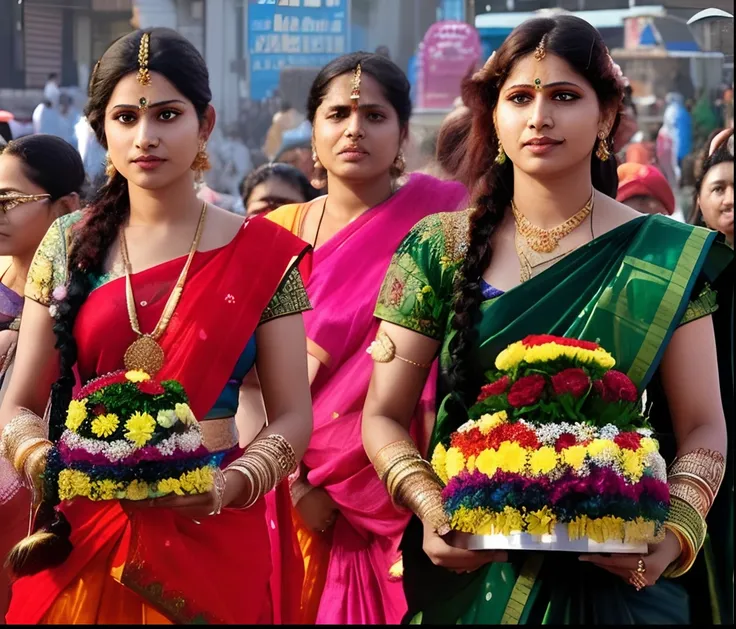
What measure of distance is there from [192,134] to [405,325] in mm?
683

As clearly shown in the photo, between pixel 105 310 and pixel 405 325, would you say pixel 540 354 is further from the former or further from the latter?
pixel 105 310

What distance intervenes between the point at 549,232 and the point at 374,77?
62.5 inches

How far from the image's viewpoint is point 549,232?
3.36 metres

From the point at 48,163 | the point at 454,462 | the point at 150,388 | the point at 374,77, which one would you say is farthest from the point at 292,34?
the point at 454,462

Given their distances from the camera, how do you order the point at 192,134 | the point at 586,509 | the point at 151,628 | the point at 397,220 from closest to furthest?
1. the point at 586,509
2. the point at 151,628
3. the point at 192,134
4. the point at 397,220

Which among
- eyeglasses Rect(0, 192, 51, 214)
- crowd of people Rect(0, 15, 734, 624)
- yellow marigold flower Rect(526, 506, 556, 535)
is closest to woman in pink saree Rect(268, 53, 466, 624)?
crowd of people Rect(0, 15, 734, 624)

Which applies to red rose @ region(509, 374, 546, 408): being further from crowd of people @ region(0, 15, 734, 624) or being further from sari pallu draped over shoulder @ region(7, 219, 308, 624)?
sari pallu draped over shoulder @ region(7, 219, 308, 624)

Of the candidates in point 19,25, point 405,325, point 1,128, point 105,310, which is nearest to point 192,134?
point 105,310

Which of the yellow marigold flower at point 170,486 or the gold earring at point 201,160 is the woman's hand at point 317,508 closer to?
the gold earring at point 201,160

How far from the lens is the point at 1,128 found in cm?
532

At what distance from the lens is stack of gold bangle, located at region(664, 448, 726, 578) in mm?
3092

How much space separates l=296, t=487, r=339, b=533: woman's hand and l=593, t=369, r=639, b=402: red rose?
5.61ft

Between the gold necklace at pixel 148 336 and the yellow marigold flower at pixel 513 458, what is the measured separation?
0.97 metres

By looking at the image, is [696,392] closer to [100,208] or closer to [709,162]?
[100,208]
